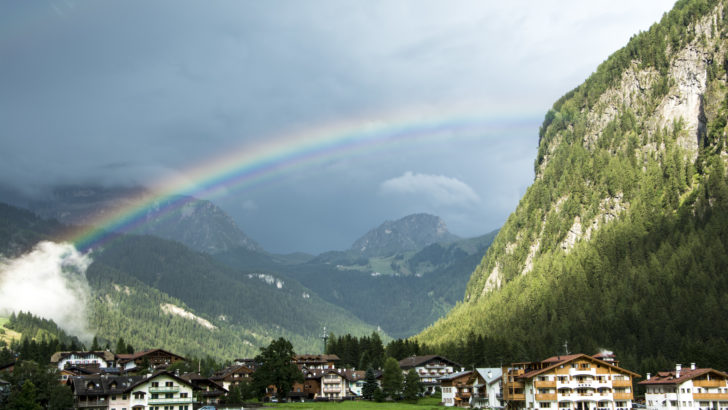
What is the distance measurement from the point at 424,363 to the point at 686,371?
75.5m

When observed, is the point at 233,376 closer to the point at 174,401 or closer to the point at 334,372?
the point at 334,372

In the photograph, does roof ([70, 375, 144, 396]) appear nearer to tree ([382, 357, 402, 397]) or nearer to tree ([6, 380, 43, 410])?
tree ([6, 380, 43, 410])

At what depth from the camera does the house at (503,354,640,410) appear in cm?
11181

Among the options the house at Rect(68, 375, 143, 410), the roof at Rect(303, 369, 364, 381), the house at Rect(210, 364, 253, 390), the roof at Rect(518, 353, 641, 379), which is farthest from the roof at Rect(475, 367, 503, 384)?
the house at Rect(210, 364, 253, 390)

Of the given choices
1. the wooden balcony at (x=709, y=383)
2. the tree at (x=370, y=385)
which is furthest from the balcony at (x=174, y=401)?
the wooden balcony at (x=709, y=383)

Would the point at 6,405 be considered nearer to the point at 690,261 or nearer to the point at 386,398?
the point at 386,398

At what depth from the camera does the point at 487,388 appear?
427 feet

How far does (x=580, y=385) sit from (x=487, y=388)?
74.3ft

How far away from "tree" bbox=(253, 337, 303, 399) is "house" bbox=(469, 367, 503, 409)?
40.5 meters

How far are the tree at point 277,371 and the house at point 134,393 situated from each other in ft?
67.0

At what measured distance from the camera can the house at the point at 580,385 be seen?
112 metres

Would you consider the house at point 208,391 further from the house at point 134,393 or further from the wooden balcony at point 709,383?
the wooden balcony at point 709,383

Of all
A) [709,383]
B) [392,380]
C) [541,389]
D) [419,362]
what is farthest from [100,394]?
[709,383]

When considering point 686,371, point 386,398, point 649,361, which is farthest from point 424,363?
point 686,371
